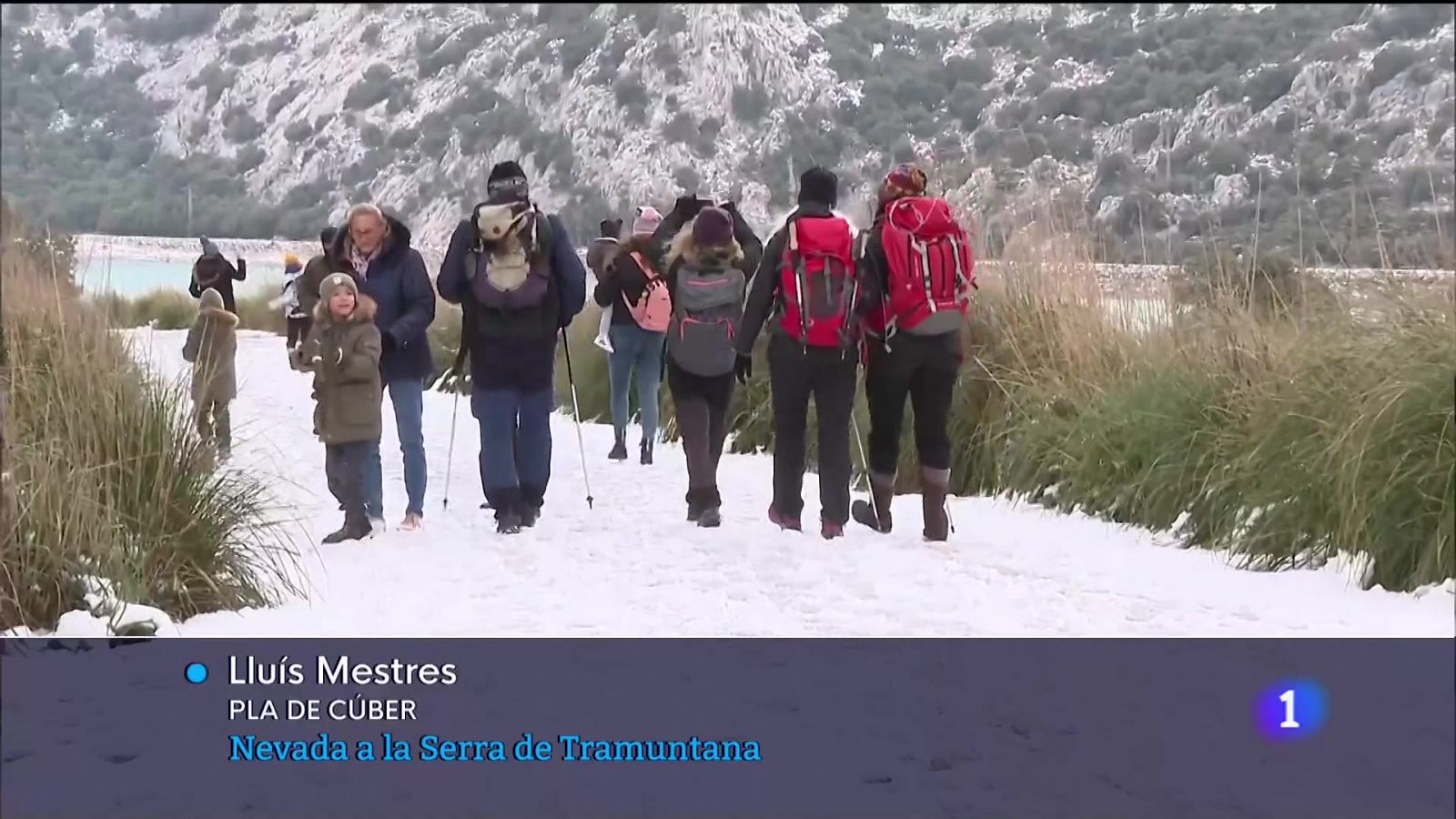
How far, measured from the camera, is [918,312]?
635cm

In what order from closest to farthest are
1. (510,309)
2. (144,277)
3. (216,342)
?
(510,309) → (216,342) → (144,277)

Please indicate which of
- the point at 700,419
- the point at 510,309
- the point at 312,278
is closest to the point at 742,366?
the point at 700,419

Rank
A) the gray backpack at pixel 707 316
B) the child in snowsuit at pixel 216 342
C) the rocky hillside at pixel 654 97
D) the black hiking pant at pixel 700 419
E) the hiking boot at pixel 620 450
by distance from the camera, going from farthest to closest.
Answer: the rocky hillside at pixel 654 97
the hiking boot at pixel 620 450
the child in snowsuit at pixel 216 342
the black hiking pant at pixel 700 419
the gray backpack at pixel 707 316

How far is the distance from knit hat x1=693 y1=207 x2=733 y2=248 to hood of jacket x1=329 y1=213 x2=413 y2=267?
133 centimetres

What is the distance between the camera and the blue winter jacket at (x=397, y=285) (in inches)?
263

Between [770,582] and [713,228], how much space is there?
6.49 ft

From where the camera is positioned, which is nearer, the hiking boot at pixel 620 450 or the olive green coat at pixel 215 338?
the olive green coat at pixel 215 338

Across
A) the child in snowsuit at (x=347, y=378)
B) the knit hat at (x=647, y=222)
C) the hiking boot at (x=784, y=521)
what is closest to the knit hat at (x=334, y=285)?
the child in snowsuit at (x=347, y=378)

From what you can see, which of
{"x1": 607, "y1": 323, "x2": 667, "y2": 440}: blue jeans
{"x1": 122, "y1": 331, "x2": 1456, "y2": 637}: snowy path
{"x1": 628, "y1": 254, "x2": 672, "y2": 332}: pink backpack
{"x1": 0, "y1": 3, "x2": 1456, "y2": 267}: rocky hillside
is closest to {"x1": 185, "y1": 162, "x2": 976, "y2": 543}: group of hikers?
{"x1": 122, "y1": 331, "x2": 1456, "y2": 637}: snowy path

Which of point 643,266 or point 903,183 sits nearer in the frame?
point 903,183

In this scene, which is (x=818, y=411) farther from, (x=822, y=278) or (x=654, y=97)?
(x=654, y=97)

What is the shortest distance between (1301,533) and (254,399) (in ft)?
32.9

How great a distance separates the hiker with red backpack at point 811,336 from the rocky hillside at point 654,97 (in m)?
33.9
